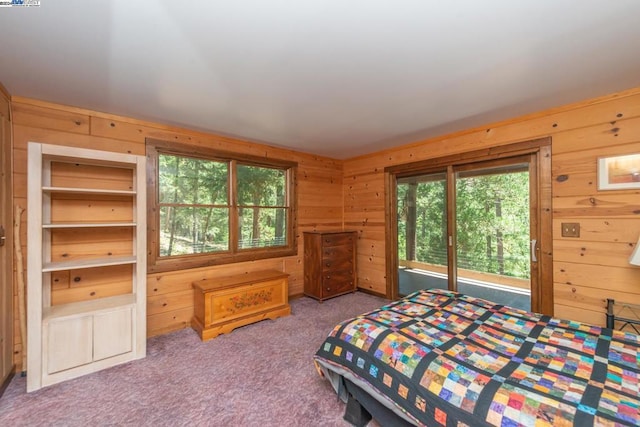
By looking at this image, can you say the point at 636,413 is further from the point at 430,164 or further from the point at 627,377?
the point at 430,164

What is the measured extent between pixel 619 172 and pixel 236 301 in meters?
3.77

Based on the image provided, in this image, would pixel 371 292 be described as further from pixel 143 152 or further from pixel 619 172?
pixel 143 152

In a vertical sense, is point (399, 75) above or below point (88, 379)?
above

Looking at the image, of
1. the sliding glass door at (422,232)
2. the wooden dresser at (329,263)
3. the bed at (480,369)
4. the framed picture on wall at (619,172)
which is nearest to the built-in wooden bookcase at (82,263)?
the bed at (480,369)

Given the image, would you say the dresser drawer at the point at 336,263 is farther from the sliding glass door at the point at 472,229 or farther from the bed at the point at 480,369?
the bed at the point at 480,369

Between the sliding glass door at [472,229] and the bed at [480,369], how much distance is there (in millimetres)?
1075

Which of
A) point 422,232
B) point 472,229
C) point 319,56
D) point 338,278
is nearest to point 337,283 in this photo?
point 338,278

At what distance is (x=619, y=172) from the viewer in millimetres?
2254

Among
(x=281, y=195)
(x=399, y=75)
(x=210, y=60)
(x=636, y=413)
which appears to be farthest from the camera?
(x=281, y=195)

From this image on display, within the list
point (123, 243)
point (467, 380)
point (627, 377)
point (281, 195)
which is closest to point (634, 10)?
point (627, 377)

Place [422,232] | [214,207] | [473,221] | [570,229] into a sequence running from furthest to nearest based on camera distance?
[422,232] < [214,207] < [473,221] < [570,229]

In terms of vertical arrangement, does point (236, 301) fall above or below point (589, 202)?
below

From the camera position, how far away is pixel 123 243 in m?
2.73

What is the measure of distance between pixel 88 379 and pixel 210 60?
8.43ft
